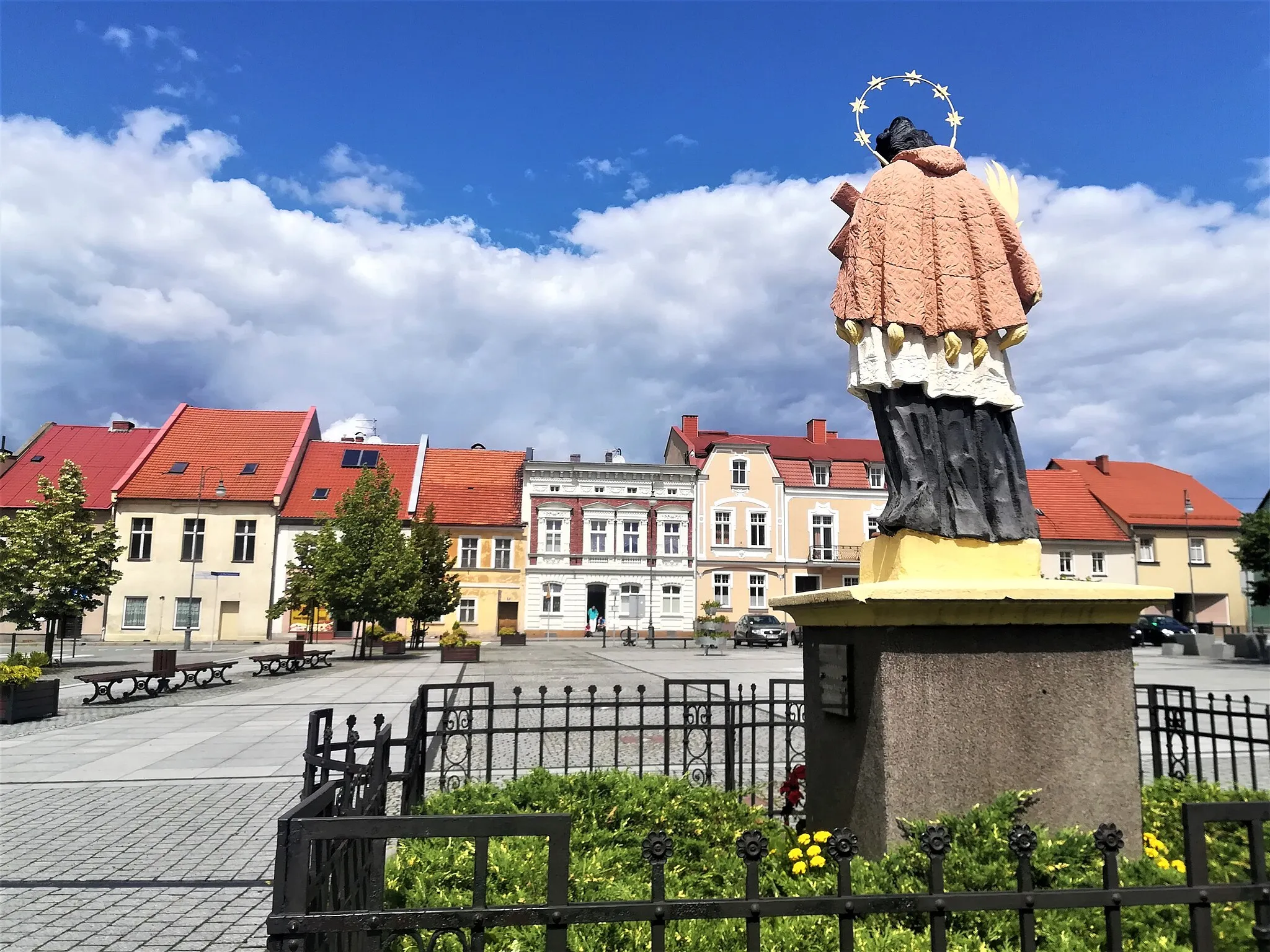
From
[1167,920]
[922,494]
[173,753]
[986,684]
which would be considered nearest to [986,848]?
[1167,920]

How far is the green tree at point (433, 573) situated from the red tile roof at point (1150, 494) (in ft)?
120

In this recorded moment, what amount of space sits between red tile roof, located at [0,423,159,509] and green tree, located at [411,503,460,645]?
1643cm

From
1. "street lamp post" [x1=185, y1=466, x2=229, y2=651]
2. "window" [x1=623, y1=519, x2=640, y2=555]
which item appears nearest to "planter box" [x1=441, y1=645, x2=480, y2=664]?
"street lamp post" [x1=185, y1=466, x2=229, y2=651]

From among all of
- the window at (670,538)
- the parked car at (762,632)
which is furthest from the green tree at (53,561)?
the window at (670,538)

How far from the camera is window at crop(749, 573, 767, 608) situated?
47.1m

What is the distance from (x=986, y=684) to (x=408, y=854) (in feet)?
10.4

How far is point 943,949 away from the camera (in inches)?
95.0

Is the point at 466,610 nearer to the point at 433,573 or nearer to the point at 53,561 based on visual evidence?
the point at 433,573

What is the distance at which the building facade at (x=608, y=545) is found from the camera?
4550 cm

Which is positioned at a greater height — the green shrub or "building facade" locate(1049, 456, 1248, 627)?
"building facade" locate(1049, 456, 1248, 627)

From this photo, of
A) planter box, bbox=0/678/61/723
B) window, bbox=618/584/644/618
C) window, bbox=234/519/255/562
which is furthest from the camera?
window, bbox=618/584/644/618

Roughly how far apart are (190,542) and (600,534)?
1964 cm

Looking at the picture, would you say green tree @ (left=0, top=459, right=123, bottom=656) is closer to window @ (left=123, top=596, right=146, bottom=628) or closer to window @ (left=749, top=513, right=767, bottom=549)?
window @ (left=123, top=596, right=146, bottom=628)

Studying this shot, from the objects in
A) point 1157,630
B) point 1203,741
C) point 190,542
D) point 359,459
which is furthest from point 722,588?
point 1203,741
